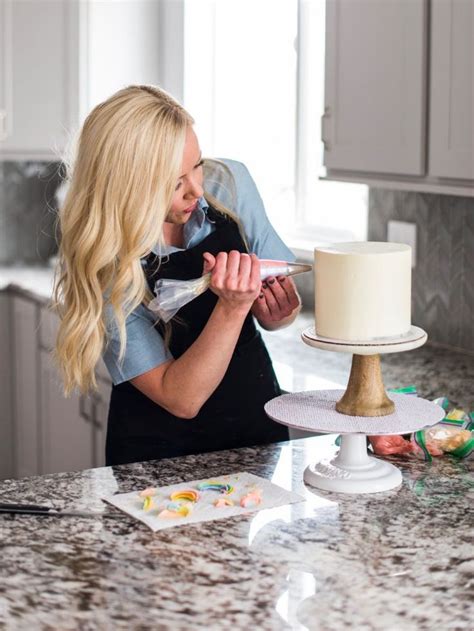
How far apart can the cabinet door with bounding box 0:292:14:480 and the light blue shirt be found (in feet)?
7.38

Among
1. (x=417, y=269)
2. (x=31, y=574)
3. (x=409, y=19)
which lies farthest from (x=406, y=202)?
(x=31, y=574)

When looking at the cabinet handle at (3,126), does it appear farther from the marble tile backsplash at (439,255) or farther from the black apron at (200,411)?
the black apron at (200,411)

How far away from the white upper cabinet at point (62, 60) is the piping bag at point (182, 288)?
7.99ft

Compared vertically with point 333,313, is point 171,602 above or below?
below

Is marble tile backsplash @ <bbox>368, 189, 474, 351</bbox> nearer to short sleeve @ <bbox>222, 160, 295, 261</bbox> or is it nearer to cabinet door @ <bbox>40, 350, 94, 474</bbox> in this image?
short sleeve @ <bbox>222, 160, 295, 261</bbox>

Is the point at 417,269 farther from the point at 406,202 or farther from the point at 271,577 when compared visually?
the point at 271,577

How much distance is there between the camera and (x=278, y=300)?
195 centimetres

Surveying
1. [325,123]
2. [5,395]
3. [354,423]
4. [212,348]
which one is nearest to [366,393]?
[354,423]

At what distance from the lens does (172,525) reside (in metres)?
1.44

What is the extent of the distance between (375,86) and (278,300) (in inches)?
31.2

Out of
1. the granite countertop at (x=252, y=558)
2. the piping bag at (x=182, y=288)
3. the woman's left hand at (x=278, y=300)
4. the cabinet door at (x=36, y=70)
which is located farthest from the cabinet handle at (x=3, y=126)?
the granite countertop at (x=252, y=558)

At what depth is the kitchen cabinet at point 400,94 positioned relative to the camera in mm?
2250

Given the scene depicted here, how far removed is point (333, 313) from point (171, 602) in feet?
1.67

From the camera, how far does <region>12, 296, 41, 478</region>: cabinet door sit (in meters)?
4.03
